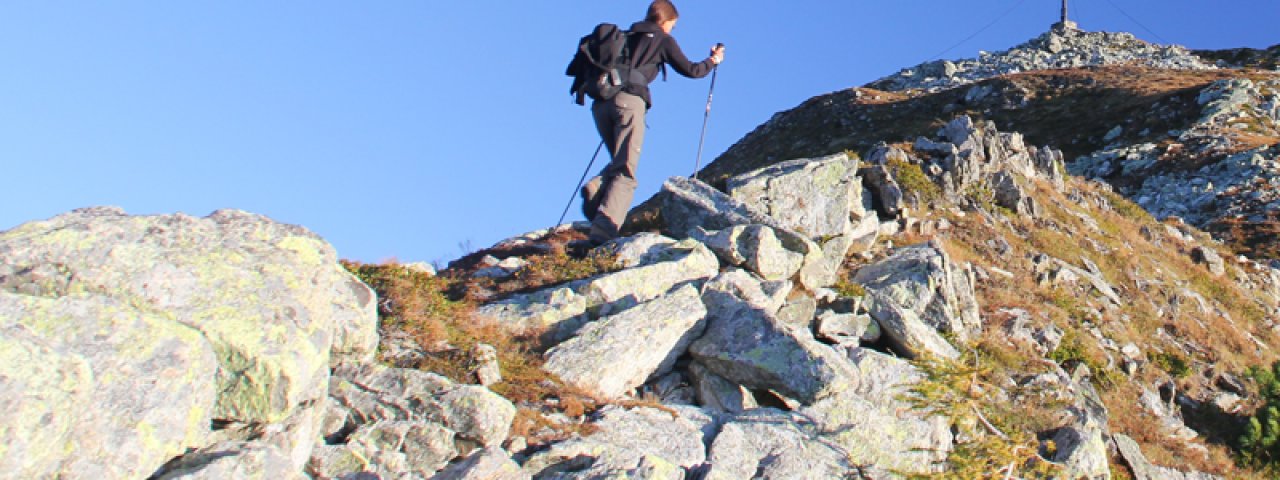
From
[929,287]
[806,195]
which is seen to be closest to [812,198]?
[806,195]

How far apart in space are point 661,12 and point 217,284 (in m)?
6.96

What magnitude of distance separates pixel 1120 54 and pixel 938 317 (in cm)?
7535

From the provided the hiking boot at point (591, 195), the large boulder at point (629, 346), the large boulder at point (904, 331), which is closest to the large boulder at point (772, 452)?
the large boulder at point (629, 346)

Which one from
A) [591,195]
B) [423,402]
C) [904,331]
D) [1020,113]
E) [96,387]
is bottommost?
[96,387]

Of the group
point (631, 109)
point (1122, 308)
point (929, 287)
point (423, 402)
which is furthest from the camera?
point (1122, 308)

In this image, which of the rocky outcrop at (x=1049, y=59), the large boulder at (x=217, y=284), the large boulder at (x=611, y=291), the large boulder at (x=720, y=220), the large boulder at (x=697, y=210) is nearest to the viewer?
the large boulder at (x=217, y=284)

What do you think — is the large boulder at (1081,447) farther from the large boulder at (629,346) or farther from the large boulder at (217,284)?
the large boulder at (217,284)

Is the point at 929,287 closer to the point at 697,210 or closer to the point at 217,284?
the point at 697,210

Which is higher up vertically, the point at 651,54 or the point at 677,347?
the point at 651,54

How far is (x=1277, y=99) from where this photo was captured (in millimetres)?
49531

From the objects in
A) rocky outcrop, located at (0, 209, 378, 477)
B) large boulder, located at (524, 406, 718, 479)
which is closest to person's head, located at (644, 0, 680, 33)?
large boulder, located at (524, 406, 718, 479)

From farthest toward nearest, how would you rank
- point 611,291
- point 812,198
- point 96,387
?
point 812,198 < point 611,291 < point 96,387

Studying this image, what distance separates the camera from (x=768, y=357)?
916 centimetres

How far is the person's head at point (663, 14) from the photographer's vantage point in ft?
39.0
